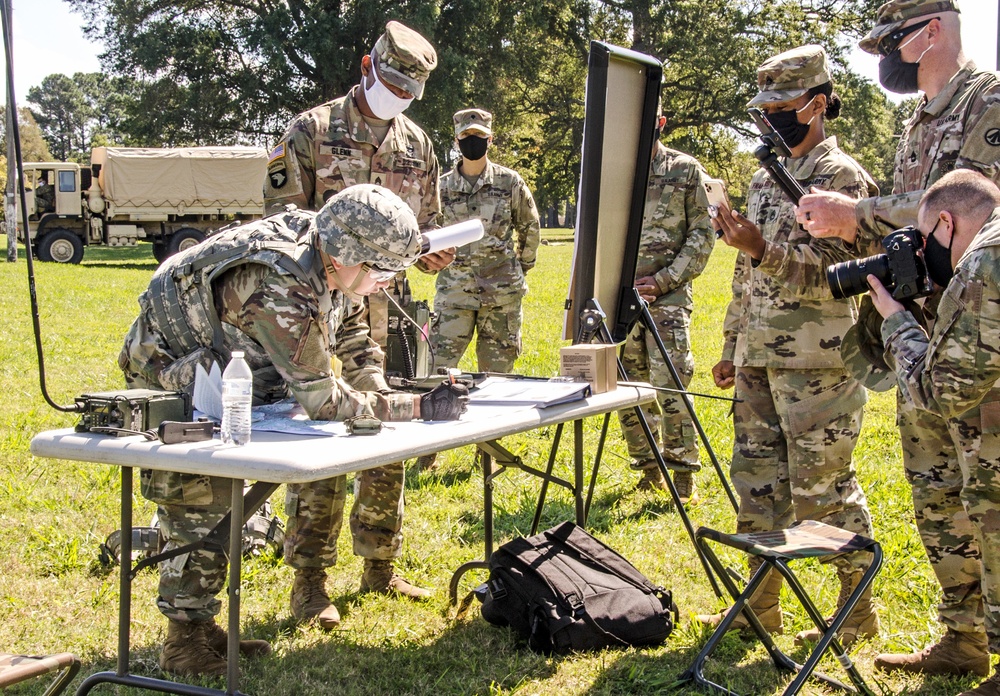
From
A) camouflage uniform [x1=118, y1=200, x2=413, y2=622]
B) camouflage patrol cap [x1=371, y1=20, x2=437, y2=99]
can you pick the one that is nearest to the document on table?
camouflage uniform [x1=118, y1=200, x2=413, y2=622]

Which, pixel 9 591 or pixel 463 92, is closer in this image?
pixel 9 591

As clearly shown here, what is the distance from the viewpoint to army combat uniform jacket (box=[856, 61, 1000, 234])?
10.7 feet

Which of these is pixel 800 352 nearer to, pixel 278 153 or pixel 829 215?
pixel 829 215

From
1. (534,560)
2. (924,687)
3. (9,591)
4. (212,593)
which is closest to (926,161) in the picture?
(924,687)

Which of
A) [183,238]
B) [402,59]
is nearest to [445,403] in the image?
[402,59]

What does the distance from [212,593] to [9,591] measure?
1503mm

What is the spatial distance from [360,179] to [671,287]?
2205 mm

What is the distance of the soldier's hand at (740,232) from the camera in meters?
3.62

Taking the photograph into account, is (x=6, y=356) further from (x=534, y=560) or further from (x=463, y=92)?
(x=463, y=92)

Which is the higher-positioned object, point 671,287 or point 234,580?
point 671,287

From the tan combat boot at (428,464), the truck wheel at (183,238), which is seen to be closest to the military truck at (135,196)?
the truck wheel at (183,238)

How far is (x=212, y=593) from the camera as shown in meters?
3.37

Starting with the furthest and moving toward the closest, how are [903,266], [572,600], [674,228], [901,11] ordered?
[674,228]
[572,600]
[901,11]
[903,266]

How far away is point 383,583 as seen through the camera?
436 cm
